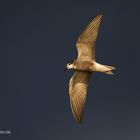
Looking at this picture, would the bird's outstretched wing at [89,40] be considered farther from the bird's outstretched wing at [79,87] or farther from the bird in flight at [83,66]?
the bird's outstretched wing at [79,87]

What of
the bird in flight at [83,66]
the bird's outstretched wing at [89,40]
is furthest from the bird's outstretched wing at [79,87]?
the bird's outstretched wing at [89,40]

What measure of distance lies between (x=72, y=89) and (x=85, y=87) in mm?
93

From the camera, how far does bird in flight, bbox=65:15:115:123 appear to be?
10.9 ft

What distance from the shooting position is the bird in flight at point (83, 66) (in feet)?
10.9

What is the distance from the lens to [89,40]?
3.35 metres

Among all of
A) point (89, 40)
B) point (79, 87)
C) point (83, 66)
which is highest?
point (89, 40)

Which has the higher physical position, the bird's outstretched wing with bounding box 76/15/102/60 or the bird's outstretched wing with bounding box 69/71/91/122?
the bird's outstretched wing with bounding box 76/15/102/60

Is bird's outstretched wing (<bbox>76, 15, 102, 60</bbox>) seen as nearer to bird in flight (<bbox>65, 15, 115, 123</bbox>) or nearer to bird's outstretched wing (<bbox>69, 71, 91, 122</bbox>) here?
bird in flight (<bbox>65, 15, 115, 123</bbox>)

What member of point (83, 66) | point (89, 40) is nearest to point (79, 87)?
point (83, 66)

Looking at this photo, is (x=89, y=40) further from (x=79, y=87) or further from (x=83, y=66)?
(x=79, y=87)

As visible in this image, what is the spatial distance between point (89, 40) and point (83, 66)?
0.18 meters

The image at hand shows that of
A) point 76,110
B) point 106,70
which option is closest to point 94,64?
point 106,70

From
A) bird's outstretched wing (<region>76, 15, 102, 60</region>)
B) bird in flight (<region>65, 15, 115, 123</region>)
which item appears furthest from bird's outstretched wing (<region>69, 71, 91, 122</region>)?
bird's outstretched wing (<region>76, 15, 102, 60</region>)

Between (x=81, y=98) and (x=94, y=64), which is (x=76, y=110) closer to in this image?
(x=81, y=98)
